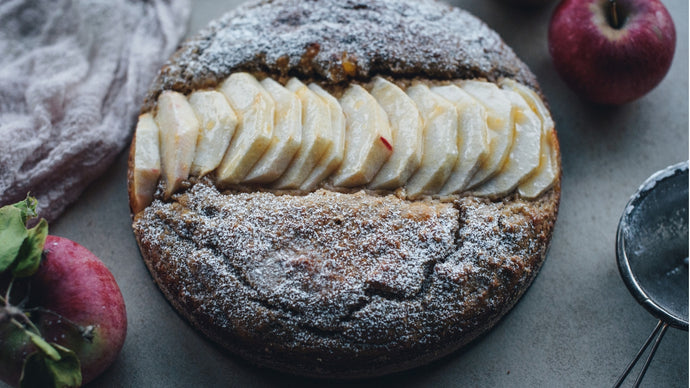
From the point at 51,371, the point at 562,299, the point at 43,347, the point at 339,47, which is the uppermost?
the point at 339,47

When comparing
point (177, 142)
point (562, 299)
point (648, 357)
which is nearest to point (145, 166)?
point (177, 142)

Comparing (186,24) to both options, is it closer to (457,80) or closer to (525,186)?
(457,80)

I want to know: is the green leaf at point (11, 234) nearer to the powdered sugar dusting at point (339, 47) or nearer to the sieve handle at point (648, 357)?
the powdered sugar dusting at point (339, 47)

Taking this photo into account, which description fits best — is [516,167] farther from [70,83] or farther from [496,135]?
[70,83]

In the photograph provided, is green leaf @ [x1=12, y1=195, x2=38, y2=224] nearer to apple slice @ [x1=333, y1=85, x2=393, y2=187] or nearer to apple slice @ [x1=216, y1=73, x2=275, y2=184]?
apple slice @ [x1=216, y1=73, x2=275, y2=184]

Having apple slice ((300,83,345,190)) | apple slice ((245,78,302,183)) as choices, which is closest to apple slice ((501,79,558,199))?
apple slice ((300,83,345,190))

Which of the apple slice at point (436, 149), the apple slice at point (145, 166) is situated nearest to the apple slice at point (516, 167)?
the apple slice at point (436, 149)
